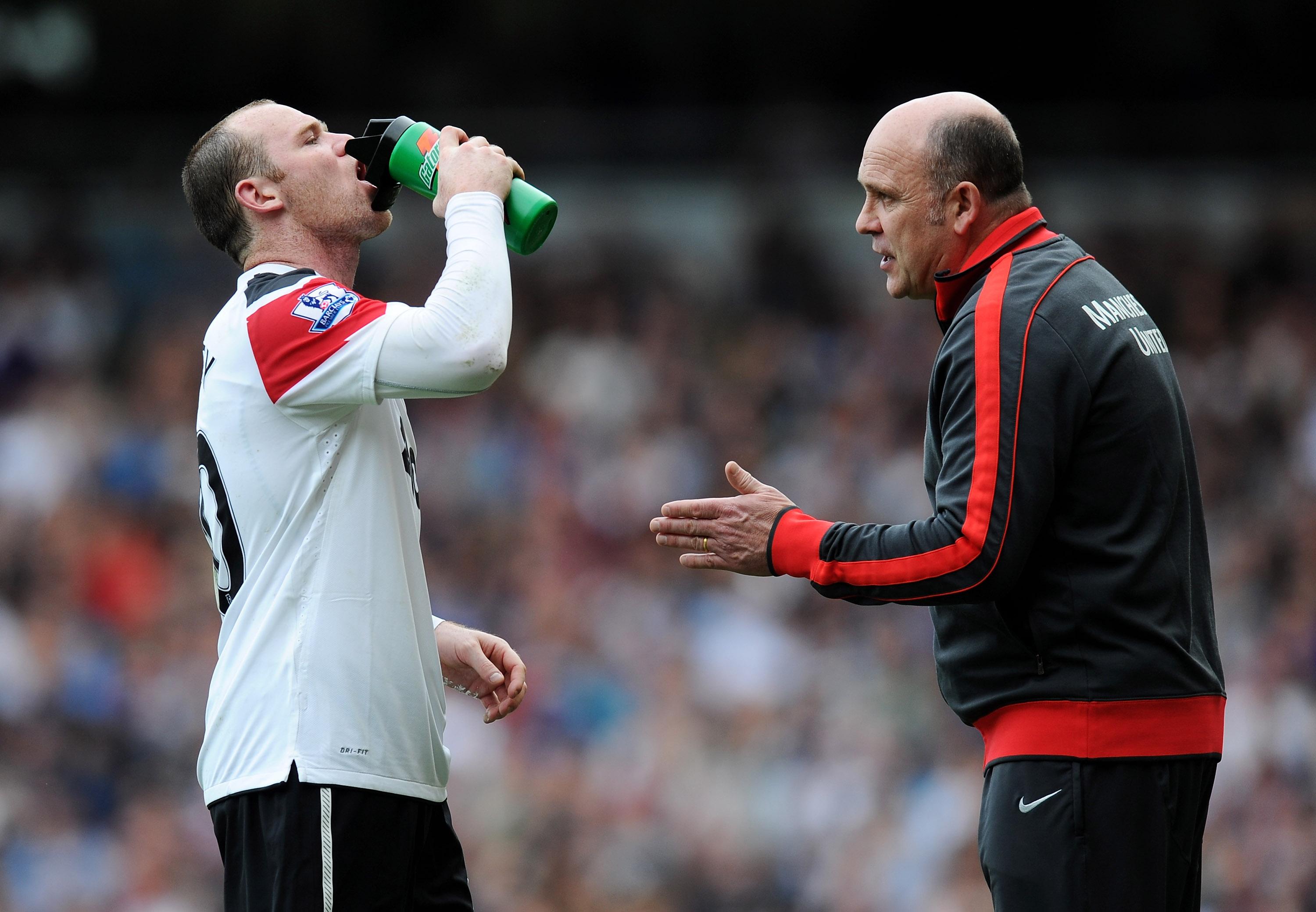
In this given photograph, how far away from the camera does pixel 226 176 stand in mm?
3572

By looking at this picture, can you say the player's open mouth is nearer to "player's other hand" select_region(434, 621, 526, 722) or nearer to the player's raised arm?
the player's raised arm

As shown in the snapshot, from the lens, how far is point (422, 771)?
3311mm

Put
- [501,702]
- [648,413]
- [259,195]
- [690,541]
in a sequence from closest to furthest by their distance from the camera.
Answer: [690,541], [259,195], [501,702], [648,413]

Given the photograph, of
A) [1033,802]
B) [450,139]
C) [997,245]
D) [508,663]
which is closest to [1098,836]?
[1033,802]

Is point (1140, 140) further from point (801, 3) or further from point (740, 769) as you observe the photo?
point (740, 769)

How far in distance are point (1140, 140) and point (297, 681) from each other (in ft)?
33.4

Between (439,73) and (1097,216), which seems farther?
(439,73)

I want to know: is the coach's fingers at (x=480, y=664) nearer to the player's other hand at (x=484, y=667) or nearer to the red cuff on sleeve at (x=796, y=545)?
the player's other hand at (x=484, y=667)

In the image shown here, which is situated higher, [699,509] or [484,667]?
[699,509]

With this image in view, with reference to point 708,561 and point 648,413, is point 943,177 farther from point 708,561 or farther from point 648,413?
point 648,413

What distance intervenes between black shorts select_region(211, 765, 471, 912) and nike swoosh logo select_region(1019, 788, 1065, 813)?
4.62 ft

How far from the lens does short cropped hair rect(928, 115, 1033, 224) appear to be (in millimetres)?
3471

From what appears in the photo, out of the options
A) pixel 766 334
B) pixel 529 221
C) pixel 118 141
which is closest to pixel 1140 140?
pixel 766 334

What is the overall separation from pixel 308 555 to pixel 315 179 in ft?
3.29
